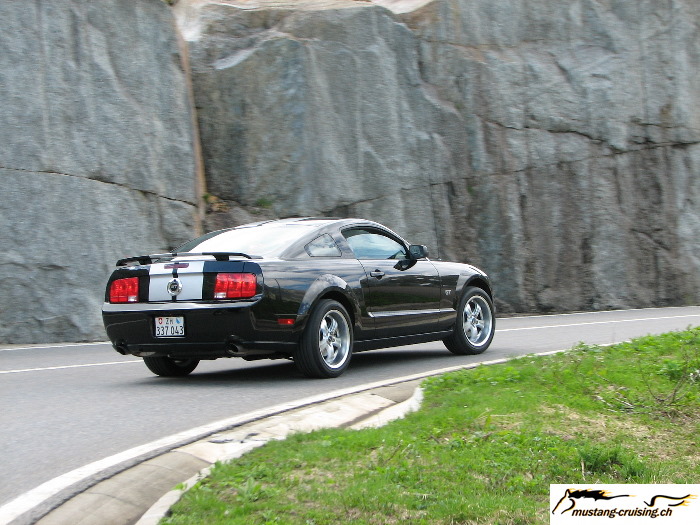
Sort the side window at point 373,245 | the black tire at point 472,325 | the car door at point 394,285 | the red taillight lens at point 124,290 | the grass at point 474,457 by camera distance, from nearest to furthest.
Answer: the grass at point 474,457
the red taillight lens at point 124,290
the car door at point 394,285
the side window at point 373,245
the black tire at point 472,325

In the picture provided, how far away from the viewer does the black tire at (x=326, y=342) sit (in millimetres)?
8641

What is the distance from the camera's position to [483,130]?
75.4 feet

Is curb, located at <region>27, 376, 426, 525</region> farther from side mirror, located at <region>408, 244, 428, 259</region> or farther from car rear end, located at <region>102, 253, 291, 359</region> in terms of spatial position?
side mirror, located at <region>408, 244, 428, 259</region>

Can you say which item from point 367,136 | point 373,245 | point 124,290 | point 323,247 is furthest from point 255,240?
point 367,136

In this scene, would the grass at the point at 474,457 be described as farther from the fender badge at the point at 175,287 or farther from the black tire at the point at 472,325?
the black tire at the point at 472,325

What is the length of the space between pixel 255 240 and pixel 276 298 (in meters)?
0.96

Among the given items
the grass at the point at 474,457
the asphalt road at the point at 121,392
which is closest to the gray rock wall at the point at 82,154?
the asphalt road at the point at 121,392

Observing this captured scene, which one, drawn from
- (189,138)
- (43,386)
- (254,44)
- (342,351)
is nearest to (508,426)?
(342,351)

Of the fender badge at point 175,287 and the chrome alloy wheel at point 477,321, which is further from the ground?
the fender badge at point 175,287

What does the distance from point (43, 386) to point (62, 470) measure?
3670mm

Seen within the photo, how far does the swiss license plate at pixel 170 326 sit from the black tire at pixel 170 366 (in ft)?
2.83

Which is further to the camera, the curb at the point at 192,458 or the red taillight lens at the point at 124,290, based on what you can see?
the red taillight lens at the point at 124,290

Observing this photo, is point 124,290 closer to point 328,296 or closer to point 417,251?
point 328,296

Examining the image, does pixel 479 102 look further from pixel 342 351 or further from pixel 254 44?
pixel 342 351
